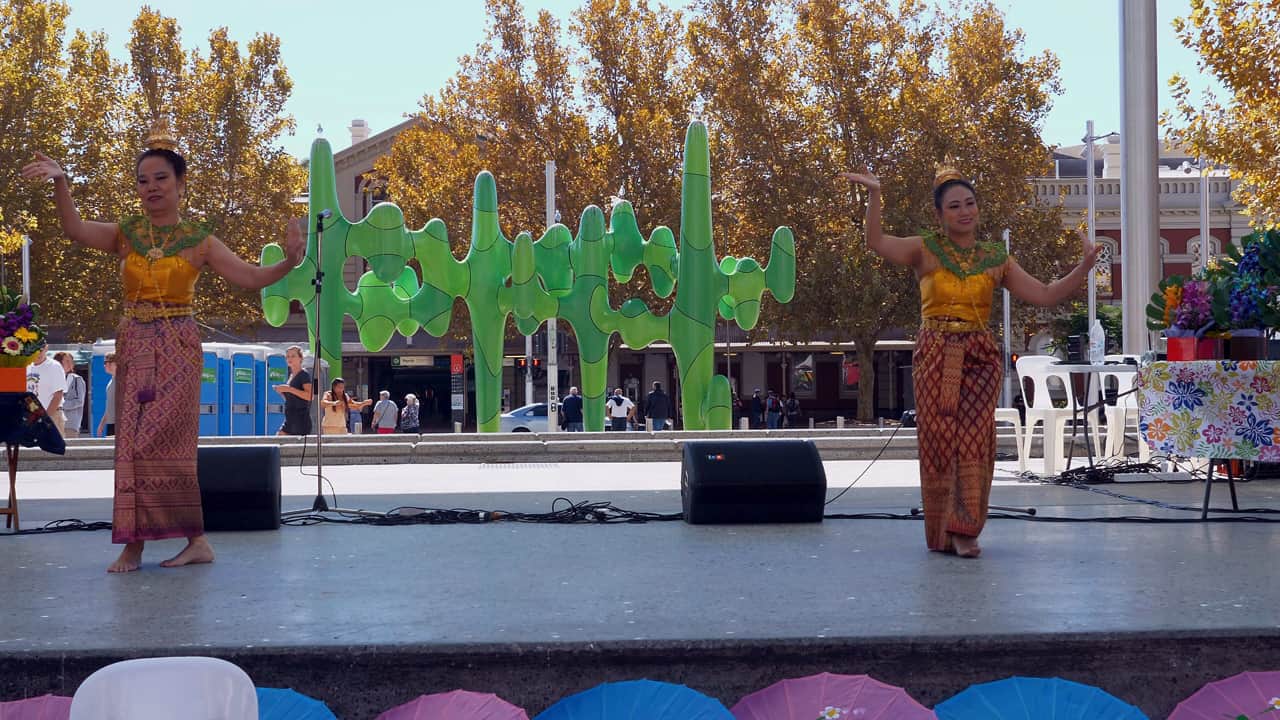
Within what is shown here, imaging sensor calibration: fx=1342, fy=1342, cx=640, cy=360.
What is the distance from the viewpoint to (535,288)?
2159 centimetres

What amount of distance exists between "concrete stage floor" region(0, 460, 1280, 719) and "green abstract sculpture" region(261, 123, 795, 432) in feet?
45.3

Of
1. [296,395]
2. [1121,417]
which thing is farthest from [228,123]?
[1121,417]

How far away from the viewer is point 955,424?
620cm

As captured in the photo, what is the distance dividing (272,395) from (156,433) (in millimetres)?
23654

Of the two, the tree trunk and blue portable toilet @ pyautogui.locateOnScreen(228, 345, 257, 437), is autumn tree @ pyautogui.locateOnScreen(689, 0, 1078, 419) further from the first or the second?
blue portable toilet @ pyautogui.locateOnScreen(228, 345, 257, 437)

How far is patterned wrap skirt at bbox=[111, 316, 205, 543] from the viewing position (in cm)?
585

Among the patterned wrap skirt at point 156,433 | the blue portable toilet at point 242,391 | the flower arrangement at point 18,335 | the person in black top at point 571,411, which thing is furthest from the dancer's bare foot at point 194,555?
the person in black top at point 571,411

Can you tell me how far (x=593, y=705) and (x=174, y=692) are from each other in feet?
4.75

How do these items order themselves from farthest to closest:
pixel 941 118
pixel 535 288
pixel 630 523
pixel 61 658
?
pixel 941 118 < pixel 535 288 < pixel 630 523 < pixel 61 658

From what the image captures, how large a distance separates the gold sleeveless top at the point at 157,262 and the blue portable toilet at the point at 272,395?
2310cm

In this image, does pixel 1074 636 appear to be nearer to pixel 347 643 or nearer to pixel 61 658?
pixel 347 643

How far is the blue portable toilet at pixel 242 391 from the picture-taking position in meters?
27.4

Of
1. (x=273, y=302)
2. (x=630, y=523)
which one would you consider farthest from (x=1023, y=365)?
(x=273, y=302)

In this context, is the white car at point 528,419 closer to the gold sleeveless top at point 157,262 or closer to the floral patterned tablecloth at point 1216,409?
the floral patterned tablecloth at point 1216,409
